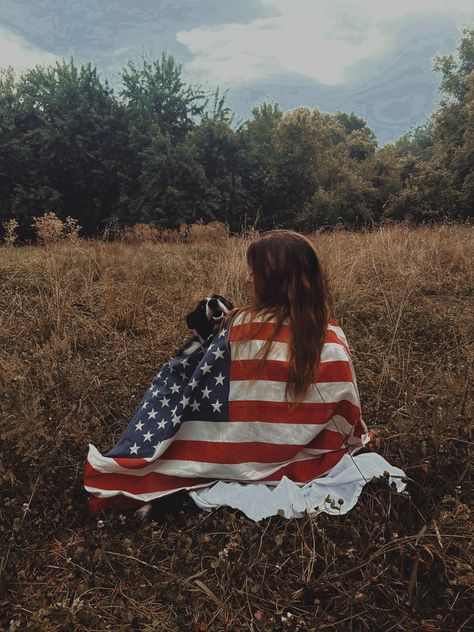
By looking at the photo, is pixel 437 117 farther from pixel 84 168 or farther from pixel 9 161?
pixel 9 161

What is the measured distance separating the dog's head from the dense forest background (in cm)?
1149

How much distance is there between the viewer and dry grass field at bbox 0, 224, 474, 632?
142 cm

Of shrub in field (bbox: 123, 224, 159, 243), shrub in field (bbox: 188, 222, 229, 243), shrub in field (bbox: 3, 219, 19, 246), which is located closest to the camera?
shrub in field (bbox: 3, 219, 19, 246)

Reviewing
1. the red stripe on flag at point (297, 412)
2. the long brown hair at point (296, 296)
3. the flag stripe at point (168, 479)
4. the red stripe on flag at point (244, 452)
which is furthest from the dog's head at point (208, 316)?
the flag stripe at point (168, 479)

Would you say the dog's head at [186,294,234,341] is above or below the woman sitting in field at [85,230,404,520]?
above

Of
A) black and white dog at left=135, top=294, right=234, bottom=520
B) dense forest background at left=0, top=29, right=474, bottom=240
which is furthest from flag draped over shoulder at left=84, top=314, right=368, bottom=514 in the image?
dense forest background at left=0, top=29, right=474, bottom=240

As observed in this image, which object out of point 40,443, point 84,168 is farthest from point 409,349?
point 84,168

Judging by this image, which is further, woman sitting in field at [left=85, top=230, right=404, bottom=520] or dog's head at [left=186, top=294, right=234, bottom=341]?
dog's head at [left=186, top=294, right=234, bottom=341]

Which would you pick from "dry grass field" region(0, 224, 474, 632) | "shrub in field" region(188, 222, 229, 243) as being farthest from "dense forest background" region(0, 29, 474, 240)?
"dry grass field" region(0, 224, 474, 632)

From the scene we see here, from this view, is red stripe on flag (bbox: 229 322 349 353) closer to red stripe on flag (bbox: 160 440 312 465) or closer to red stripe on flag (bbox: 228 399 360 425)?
red stripe on flag (bbox: 228 399 360 425)

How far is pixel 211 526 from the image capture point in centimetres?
185

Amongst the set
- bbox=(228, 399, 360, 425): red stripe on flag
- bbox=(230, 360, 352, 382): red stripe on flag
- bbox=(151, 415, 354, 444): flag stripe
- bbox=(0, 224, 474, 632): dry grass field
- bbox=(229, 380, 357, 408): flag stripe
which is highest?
bbox=(230, 360, 352, 382): red stripe on flag

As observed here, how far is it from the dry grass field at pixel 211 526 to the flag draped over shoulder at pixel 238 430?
0.18 metres

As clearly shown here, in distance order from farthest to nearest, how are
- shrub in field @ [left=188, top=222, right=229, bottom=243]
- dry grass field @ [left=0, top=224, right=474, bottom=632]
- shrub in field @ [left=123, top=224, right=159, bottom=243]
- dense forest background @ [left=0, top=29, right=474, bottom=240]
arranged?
dense forest background @ [left=0, top=29, right=474, bottom=240] < shrub in field @ [left=123, top=224, right=159, bottom=243] < shrub in field @ [left=188, top=222, right=229, bottom=243] < dry grass field @ [left=0, top=224, right=474, bottom=632]
